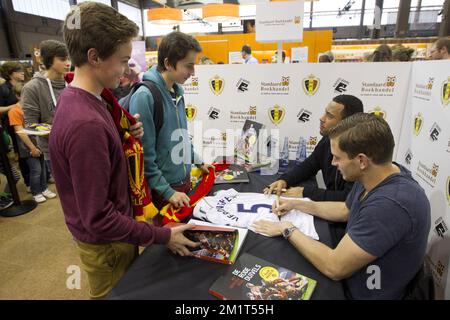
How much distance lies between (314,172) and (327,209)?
0.65m

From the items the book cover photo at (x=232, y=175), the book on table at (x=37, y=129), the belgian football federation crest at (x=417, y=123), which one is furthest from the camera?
the book on table at (x=37, y=129)

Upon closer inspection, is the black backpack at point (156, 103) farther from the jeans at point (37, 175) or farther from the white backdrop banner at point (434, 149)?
the jeans at point (37, 175)

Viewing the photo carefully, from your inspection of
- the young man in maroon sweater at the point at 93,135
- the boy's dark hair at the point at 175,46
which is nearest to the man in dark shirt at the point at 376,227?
the young man in maroon sweater at the point at 93,135

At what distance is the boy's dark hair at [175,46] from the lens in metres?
1.46

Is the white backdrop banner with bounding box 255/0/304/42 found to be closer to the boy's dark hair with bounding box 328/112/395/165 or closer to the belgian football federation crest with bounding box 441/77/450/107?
the belgian football federation crest with bounding box 441/77/450/107

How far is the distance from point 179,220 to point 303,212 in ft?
2.13

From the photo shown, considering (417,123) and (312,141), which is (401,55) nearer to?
(417,123)

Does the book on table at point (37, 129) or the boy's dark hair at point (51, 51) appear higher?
the boy's dark hair at point (51, 51)

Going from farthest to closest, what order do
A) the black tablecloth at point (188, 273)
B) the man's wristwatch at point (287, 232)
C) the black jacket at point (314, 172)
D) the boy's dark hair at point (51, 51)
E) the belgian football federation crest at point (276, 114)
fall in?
the belgian football federation crest at point (276, 114)
the boy's dark hair at point (51, 51)
the black jacket at point (314, 172)
the man's wristwatch at point (287, 232)
the black tablecloth at point (188, 273)

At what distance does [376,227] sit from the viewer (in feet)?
3.08

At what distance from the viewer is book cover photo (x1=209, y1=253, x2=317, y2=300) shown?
89 cm

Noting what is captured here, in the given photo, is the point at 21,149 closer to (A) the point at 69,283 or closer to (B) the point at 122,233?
(A) the point at 69,283

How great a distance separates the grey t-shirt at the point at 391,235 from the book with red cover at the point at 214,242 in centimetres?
45
